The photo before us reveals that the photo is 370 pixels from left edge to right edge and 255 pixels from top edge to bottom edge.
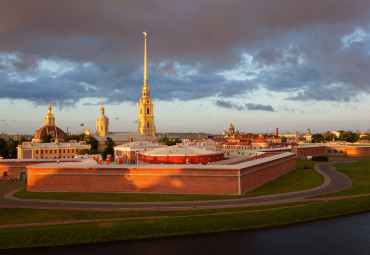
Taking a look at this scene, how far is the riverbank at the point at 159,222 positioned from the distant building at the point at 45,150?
178 feet

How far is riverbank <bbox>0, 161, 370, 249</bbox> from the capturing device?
78.5 ft

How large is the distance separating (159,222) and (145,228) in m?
1.21

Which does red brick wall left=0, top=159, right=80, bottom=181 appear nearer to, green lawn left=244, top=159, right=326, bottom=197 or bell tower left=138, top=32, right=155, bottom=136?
green lawn left=244, top=159, right=326, bottom=197

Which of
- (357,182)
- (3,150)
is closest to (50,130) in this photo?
(3,150)

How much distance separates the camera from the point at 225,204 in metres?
31.2

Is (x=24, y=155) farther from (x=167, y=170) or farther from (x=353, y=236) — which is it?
(x=353, y=236)

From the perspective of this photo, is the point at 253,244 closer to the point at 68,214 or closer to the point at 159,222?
the point at 159,222

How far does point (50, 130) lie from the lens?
121250 mm

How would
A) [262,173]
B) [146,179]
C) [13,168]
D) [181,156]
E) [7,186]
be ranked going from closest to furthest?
[146,179]
[262,173]
[7,186]
[181,156]
[13,168]

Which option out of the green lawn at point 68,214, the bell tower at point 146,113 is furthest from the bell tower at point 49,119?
the green lawn at point 68,214

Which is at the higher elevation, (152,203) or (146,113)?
(146,113)

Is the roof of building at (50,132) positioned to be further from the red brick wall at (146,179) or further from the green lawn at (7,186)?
the red brick wall at (146,179)

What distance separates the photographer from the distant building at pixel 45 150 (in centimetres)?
7976

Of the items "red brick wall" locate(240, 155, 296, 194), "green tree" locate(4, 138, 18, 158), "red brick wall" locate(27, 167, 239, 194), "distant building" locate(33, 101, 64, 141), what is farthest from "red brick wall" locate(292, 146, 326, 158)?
"distant building" locate(33, 101, 64, 141)
